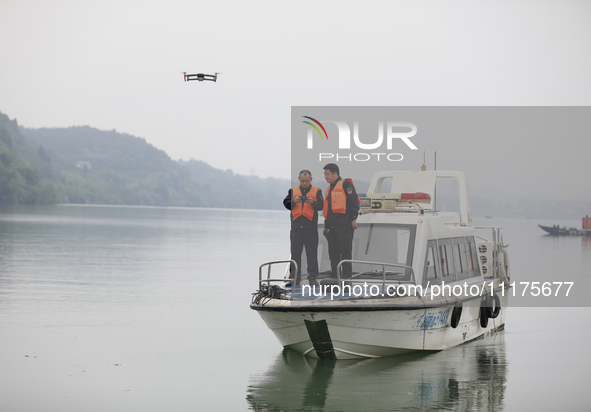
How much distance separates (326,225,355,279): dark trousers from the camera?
Answer: 11.0 m

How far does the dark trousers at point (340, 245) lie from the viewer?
11.0 m

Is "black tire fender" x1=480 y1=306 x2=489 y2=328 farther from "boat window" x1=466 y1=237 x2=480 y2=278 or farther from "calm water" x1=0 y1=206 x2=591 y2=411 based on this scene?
"boat window" x1=466 y1=237 x2=480 y2=278

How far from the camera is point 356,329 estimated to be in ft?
33.5

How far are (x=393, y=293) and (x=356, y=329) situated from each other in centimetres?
75

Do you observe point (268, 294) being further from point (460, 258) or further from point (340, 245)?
point (460, 258)

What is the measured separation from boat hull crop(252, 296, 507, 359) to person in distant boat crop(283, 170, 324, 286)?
91 centimetres

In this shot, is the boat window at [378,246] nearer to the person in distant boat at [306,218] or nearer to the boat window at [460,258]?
the person in distant boat at [306,218]

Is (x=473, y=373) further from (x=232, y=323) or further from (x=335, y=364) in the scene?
(x=232, y=323)

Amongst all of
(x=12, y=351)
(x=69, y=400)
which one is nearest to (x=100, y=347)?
(x=12, y=351)

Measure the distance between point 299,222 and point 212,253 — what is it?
28030mm

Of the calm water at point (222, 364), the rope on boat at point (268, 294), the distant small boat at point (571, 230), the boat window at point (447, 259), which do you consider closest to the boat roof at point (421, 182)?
the boat window at point (447, 259)

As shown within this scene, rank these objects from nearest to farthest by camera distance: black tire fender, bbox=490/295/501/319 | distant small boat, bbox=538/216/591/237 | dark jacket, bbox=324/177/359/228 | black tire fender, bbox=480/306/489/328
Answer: dark jacket, bbox=324/177/359/228
black tire fender, bbox=480/306/489/328
black tire fender, bbox=490/295/501/319
distant small boat, bbox=538/216/591/237

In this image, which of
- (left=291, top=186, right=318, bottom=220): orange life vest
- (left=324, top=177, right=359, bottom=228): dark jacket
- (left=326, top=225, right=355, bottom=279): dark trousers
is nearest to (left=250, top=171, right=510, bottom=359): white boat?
(left=326, top=225, right=355, bottom=279): dark trousers

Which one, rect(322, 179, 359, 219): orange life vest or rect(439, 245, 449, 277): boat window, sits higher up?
rect(322, 179, 359, 219): orange life vest
